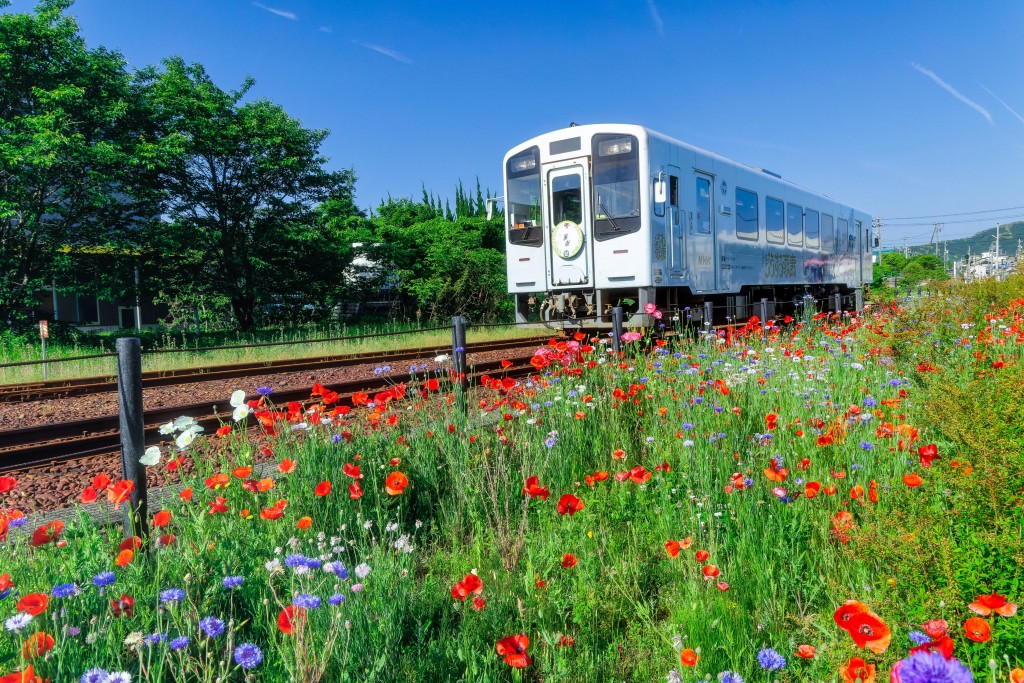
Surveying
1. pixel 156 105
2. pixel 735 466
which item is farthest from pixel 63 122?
pixel 735 466

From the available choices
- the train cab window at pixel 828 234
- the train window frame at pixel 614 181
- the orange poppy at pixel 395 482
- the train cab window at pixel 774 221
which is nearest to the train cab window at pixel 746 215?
the train cab window at pixel 774 221

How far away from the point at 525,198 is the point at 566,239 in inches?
44.8

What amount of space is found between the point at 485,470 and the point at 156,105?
1684 cm

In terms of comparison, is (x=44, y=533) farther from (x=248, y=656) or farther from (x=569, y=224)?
(x=569, y=224)

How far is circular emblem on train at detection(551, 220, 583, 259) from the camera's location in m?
10.6

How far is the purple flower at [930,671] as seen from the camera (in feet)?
2.84

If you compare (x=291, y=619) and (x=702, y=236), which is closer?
(x=291, y=619)

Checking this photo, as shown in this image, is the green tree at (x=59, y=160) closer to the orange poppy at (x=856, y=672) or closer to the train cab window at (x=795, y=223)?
the train cab window at (x=795, y=223)

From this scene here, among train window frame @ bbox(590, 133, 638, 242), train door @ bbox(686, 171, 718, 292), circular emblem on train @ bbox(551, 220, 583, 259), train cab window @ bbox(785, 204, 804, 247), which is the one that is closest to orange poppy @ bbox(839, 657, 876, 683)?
train window frame @ bbox(590, 133, 638, 242)

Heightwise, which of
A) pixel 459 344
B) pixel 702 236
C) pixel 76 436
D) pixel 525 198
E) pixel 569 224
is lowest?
pixel 76 436

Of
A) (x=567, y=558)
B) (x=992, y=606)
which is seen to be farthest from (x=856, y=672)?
(x=567, y=558)

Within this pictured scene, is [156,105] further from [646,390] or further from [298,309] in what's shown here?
[646,390]

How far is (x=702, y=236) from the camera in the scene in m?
11.1

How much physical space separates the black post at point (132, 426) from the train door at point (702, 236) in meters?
9.03
